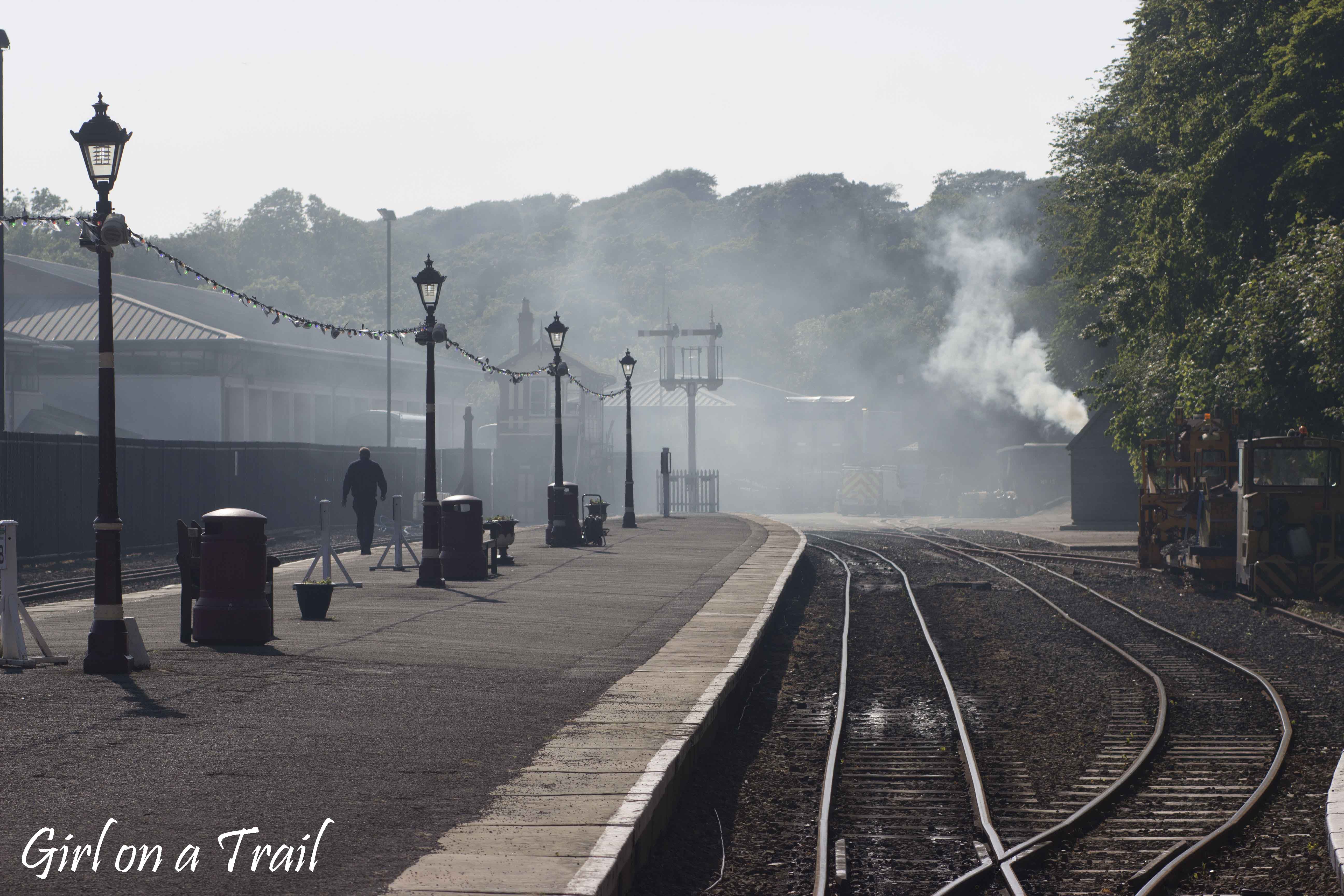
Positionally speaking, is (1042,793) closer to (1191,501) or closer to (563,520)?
(1191,501)

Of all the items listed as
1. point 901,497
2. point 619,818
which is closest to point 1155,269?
point 619,818

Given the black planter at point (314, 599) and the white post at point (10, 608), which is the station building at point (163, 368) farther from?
the white post at point (10, 608)

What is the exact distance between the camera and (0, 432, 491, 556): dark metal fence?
82.6 feet

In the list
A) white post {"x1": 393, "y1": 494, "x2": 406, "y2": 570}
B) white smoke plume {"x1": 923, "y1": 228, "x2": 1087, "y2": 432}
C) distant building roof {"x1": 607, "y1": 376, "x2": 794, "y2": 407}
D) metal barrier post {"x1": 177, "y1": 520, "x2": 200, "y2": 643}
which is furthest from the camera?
distant building roof {"x1": 607, "y1": 376, "x2": 794, "y2": 407}

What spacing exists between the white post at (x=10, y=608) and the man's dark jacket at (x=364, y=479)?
1353cm

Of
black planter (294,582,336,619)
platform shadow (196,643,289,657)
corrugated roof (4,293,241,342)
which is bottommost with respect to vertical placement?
platform shadow (196,643,289,657)

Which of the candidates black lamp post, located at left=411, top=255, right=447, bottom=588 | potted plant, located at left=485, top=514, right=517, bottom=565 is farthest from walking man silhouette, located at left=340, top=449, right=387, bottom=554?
black lamp post, located at left=411, top=255, right=447, bottom=588

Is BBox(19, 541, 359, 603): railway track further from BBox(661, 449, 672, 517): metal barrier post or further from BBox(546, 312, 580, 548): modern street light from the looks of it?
BBox(661, 449, 672, 517): metal barrier post

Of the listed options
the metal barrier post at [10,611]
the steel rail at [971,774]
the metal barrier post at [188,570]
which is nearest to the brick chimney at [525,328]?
the steel rail at [971,774]

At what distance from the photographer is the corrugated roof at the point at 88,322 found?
53188 millimetres

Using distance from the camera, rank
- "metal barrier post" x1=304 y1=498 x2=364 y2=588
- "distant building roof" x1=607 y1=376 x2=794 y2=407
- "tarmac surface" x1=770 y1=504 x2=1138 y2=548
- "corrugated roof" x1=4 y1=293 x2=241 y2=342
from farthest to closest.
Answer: "distant building roof" x1=607 y1=376 x2=794 y2=407 < "corrugated roof" x1=4 y1=293 x2=241 y2=342 < "tarmac surface" x1=770 y1=504 x2=1138 y2=548 < "metal barrier post" x1=304 y1=498 x2=364 y2=588

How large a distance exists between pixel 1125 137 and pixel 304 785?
117ft

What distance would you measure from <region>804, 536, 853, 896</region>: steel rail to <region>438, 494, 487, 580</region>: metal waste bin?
6663 millimetres

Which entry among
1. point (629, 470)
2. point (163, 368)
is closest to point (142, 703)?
point (629, 470)
